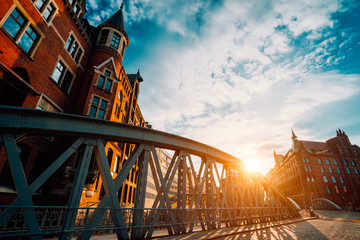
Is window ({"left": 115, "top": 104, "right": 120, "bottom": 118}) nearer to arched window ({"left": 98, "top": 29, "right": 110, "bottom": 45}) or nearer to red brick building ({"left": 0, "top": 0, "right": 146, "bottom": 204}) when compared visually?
red brick building ({"left": 0, "top": 0, "right": 146, "bottom": 204})

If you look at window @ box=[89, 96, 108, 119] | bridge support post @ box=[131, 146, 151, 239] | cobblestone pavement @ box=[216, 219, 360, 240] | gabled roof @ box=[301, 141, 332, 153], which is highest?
gabled roof @ box=[301, 141, 332, 153]

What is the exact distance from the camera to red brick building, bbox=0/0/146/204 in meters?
9.52

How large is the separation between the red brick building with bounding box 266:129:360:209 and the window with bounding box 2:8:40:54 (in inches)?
2368

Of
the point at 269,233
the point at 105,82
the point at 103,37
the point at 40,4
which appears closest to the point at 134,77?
Answer: the point at 103,37

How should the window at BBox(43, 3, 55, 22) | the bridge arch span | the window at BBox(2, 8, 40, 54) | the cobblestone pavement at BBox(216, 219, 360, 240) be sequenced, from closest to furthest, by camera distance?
1. the cobblestone pavement at BBox(216, 219, 360, 240)
2. the window at BBox(2, 8, 40, 54)
3. the window at BBox(43, 3, 55, 22)
4. the bridge arch span

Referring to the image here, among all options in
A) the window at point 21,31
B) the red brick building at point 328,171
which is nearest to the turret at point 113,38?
the window at point 21,31

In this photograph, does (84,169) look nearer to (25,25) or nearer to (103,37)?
Result: (25,25)

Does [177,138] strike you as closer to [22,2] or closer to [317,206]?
[22,2]

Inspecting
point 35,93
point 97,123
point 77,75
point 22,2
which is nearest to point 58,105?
point 35,93

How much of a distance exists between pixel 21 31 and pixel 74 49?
254 inches

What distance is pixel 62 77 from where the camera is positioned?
1432 centimetres

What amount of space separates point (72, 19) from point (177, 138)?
54.9 ft

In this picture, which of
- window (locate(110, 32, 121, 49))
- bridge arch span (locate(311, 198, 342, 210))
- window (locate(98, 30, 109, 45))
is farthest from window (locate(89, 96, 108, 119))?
bridge arch span (locate(311, 198, 342, 210))

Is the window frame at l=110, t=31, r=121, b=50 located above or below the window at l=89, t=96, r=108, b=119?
above
